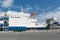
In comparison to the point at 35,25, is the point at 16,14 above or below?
above

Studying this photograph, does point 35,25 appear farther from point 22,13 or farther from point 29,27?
point 22,13

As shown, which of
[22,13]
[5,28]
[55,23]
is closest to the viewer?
[5,28]

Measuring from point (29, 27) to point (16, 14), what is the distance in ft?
92.9

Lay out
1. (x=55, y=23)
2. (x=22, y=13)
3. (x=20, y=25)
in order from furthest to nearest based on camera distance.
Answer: (x=22, y=13), (x=55, y=23), (x=20, y=25)

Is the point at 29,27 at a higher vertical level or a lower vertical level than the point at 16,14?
lower

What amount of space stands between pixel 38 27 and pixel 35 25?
9.94ft

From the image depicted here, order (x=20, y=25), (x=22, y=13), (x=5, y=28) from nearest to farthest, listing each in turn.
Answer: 1. (x=5, y=28)
2. (x=20, y=25)
3. (x=22, y=13)

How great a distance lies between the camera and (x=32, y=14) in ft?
541

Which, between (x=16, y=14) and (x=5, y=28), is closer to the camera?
(x=5, y=28)

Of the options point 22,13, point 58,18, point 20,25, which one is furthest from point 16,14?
point 58,18

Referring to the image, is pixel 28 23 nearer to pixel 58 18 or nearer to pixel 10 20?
pixel 10 20

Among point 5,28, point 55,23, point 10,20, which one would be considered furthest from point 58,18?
point 5,28

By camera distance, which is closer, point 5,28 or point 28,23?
point 5,28

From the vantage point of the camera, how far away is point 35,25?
146m
